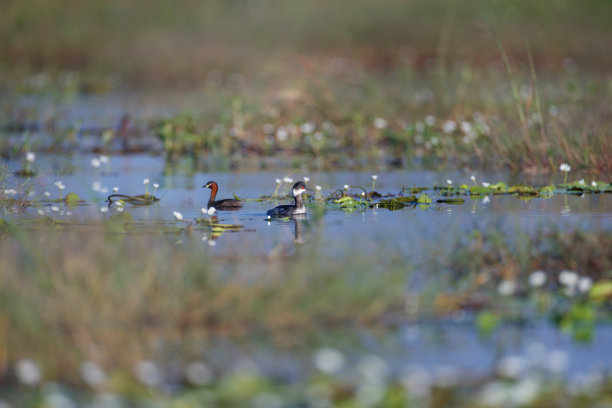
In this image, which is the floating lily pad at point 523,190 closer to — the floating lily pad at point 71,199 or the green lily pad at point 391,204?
the green lily pad at point 391,204

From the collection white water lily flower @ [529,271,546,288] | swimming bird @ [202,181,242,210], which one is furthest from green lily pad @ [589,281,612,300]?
swimming bird @ [202,181,242,210]

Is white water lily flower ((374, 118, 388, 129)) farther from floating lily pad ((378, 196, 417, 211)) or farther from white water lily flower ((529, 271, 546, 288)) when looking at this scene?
white water lily flower ((529, 271, 546, 288))

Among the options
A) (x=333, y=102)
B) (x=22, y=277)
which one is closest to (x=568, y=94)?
(x=333, y=102)

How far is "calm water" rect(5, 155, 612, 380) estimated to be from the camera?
580cm

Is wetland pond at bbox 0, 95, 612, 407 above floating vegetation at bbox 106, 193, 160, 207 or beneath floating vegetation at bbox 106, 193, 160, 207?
beneath

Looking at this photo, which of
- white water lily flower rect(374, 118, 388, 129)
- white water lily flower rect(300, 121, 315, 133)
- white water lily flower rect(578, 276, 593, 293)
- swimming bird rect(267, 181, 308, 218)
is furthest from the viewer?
white water lily flower rect(374, 118, 388, 129)

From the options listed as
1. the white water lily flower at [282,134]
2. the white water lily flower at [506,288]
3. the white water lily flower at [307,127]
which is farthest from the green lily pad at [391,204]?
the white water lily flower at [282,134]

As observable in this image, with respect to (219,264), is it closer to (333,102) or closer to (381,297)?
(381,297)

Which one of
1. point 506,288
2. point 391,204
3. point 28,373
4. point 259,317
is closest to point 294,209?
point 391,204

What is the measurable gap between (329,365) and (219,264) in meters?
1.95

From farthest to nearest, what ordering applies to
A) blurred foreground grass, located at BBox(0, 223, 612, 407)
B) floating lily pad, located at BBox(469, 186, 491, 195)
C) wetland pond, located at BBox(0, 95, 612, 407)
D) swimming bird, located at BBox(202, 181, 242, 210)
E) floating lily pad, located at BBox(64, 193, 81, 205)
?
floating lily pad, located at BBox(469, 186, 491, 195) → floating lily pad, located at BBox(64, 193, 81, 205) → swimming bird, located at BBox(202, 181, 242, 210) → wetland pond, located at BBox(0, 95, 612, 407) → blurred foreground grass, located at BBox(0, 223, 612, 407)

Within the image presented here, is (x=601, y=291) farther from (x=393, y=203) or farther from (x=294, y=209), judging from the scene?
(x=393, y=203)

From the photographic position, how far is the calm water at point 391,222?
5.80m

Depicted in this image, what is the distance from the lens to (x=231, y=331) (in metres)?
6.14
